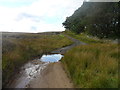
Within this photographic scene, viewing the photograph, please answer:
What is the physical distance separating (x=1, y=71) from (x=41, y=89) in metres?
2.49

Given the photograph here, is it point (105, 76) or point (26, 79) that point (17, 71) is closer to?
point (26, 79)

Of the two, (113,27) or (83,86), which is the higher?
(113,27)

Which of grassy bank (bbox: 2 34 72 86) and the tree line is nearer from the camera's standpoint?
grassy bank (bbox: 2 34 72 86)

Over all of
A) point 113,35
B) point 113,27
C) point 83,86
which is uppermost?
point 113,27

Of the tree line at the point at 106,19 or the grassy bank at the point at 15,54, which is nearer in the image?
the grassy bank at the point at 15,54

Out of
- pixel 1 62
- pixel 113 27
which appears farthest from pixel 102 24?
pixel 1 62

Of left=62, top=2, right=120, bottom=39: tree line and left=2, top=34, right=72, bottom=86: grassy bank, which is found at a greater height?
left=62, top=2, right=120, bottom=39: tree line

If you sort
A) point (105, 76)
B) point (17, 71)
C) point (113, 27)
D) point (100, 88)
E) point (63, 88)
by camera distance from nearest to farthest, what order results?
point (100, 88)
point (105, 76)
point (63, 88)
point (17, 71)
point (113, 27)

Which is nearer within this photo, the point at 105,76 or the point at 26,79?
the point at 105,76

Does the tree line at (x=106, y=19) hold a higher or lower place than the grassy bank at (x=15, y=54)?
higher

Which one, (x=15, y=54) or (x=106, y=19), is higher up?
(x=106, y=19)

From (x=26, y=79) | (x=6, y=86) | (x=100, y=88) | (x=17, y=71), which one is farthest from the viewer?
(x=17, y=71)

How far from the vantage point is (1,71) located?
6.78 metres

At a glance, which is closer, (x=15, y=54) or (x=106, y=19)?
(x=15, y=54)
